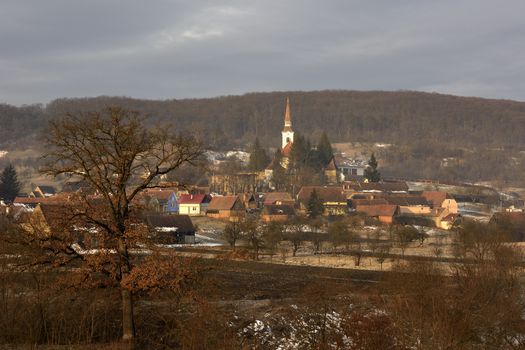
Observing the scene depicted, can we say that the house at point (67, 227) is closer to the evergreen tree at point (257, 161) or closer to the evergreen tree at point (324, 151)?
the evergreen tree at point (257, 161)

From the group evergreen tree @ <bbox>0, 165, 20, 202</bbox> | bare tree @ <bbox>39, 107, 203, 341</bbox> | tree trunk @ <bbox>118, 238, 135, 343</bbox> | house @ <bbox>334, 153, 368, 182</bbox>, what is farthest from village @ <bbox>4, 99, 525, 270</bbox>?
evergreen tree @ <bbox>0, 165, 20, 202</bbox>

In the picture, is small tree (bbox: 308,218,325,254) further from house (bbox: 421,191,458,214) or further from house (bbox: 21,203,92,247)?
house (bbox: 21,203,92,247)

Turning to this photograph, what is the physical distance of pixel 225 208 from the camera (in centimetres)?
8775

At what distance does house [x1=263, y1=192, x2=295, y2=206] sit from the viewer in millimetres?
96000

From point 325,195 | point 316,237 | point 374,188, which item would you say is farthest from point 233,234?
point 374,188

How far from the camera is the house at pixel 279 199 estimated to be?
9600 centimetres

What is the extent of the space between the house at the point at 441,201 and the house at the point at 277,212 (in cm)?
2441

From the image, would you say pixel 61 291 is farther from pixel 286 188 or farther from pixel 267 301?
pixel 286 188

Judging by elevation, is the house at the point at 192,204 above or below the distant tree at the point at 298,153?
below

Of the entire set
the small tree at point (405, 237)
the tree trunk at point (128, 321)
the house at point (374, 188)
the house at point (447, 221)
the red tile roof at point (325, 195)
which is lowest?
the house at point (447, 221)

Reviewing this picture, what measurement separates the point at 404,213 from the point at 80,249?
80285mm

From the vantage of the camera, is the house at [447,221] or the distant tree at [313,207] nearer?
the distant tree at [313,207]

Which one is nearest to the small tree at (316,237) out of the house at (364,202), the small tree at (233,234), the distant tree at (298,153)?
the small tree at (233,234)

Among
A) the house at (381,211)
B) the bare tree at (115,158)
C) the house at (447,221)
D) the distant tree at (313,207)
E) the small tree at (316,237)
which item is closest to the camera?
the bare tree at (115,158)
